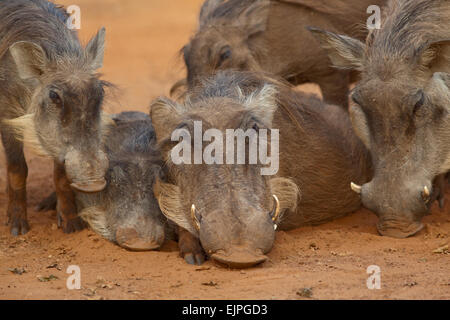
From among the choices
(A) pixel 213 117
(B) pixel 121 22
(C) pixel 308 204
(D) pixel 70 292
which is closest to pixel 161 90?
(B) pixel 121 22

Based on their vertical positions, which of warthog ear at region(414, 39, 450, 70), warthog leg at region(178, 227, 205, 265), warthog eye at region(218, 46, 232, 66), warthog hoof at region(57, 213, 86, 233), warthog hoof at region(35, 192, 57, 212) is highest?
warthog ear at region(414, 39, 450, 70)

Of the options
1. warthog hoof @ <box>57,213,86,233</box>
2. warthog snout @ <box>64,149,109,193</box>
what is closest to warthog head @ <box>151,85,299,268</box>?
warthog snout @ <box>64,149,109,193</box>

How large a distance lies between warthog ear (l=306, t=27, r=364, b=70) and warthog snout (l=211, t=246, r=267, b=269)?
71.0 inches

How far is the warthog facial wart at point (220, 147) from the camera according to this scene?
4.39 meters

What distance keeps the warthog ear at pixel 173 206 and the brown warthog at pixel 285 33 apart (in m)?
2.25

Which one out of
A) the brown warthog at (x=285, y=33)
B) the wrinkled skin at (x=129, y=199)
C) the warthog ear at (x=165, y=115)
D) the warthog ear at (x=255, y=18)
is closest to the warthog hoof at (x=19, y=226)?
the wrinkled skin at (x=129, y=199)

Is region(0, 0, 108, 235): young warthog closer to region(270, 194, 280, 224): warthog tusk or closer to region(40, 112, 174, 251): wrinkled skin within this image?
region(40, 112, 174, 251): wrinkled skin

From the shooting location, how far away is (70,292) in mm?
3896

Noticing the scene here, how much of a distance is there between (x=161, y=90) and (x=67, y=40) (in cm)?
637

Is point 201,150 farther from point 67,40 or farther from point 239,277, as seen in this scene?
point 67,40

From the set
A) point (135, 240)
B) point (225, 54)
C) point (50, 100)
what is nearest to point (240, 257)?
point (135, 240)

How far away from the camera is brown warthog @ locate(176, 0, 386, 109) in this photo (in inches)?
269

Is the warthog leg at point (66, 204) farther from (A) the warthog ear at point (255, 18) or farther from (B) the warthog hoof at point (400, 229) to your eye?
(A) the warthog ear at point (255, 18)

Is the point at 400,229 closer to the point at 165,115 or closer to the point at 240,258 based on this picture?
the point at 240,258
